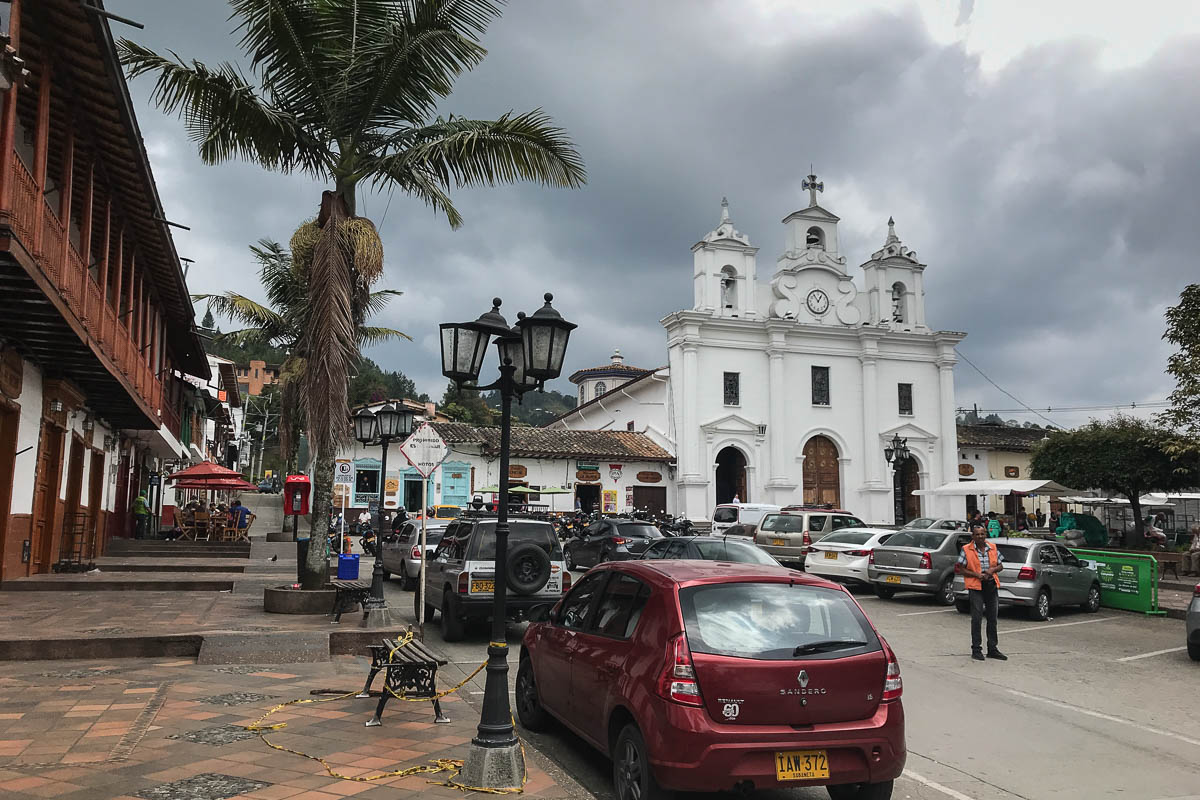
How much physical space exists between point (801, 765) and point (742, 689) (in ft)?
1.73

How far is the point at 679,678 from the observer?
16.2 feet

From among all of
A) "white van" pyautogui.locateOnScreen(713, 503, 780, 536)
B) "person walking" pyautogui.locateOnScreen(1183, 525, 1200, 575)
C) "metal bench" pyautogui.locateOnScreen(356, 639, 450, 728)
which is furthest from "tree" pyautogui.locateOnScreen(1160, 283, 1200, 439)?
"metal bench" pyautogui.locateOnScreen(356, 639, 450, 728)

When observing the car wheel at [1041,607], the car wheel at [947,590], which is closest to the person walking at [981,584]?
the car wheel at [1041,607]

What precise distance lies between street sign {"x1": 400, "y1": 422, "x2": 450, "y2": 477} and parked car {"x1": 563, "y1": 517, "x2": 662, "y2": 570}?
8117 mm

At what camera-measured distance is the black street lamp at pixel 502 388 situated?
218 inches

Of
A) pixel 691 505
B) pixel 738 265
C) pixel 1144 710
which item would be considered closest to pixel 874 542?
pixel 1144 710

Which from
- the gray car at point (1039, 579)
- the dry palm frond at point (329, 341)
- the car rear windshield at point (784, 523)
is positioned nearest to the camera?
the dry palm frond at point (329, 341)

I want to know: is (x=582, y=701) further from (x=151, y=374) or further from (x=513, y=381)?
(x=151, y=374)

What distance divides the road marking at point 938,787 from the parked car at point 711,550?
26.1ft

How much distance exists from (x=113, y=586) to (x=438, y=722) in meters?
10.5

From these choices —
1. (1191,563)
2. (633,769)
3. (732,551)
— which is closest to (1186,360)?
(1191,563)

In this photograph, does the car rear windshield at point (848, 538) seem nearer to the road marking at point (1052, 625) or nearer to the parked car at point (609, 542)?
the parked car at point (609, 542)

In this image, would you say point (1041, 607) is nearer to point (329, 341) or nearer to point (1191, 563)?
point (1191, 563)

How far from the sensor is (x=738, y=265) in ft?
139
